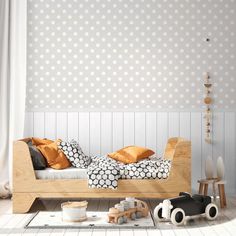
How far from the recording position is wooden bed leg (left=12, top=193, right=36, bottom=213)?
440 centimetres

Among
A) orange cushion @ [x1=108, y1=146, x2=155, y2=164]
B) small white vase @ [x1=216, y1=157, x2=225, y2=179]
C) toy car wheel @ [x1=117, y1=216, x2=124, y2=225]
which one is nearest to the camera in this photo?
toy car wheel @ [x1=117, y1=216, x2=124, y2=225]

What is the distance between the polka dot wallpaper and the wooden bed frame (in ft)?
3.57

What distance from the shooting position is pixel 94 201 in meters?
4.99

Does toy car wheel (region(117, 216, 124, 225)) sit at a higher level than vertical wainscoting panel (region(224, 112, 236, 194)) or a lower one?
lower

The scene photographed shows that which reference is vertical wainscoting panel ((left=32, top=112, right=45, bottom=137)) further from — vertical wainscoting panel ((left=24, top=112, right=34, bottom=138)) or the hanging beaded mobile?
the hanging beaded mobile

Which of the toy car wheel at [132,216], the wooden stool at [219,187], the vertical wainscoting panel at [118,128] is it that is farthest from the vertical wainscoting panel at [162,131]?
the toy car wheel at [132,216]

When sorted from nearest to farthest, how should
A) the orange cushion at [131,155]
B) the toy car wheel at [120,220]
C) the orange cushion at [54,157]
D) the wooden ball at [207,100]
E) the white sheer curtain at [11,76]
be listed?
the toy car wheel at [120,220] < the orange cushion at [54,157] < the orange cushion at [131,155] < the white sheer curtain at [11,76] < the wooden ball at [207,100]

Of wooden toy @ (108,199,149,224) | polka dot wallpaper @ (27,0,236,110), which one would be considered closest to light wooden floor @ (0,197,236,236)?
wooden toy @ (108,199,149,224)

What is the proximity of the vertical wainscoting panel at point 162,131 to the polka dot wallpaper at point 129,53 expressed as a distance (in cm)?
10

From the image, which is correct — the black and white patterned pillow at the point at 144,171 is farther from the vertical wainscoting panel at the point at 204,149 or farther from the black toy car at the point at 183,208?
the vertical wainscoting panel at the point at 204,149

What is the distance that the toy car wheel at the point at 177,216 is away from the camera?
394 cm

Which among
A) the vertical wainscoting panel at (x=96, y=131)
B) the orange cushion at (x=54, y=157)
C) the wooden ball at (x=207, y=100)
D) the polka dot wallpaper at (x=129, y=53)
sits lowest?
the orange cushion at (x=54, y=157)

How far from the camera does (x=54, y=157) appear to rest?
459 centimetres

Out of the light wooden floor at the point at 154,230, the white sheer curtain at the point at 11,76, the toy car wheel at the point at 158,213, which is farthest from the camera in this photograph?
the white sheer curtain at the point at 11,76
